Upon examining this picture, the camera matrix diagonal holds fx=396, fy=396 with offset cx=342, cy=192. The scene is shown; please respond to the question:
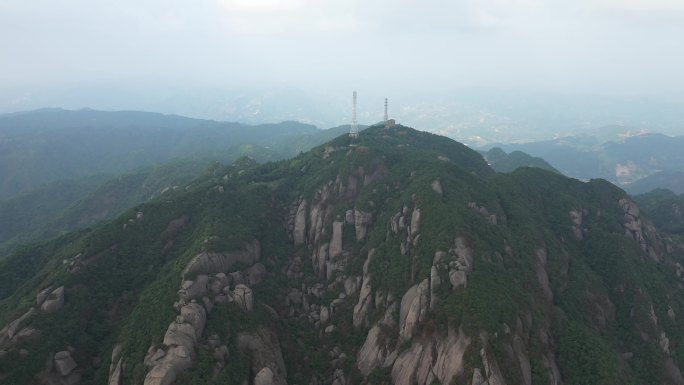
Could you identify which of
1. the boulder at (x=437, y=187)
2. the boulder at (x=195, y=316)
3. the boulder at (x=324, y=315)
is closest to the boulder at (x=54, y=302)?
the boulder at (x=195, y=316)

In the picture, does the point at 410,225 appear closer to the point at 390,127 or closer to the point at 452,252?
the point at 452,252

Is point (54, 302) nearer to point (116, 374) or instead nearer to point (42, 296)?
point (42, 296)

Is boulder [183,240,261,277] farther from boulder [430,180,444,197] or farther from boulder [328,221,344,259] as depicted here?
boulder [430,180,444,197]

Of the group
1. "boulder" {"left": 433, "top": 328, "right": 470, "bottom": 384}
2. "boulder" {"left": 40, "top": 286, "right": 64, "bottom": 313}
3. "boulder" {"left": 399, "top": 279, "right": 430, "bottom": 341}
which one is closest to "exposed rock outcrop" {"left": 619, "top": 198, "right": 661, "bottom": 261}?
"boulder" {"left": 399, "top": 279, "right": 430, "bottom": 341}

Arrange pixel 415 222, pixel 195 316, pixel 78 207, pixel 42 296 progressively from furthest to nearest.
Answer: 1. pixel 78 207
2. pixel 415 222
3. pixel 42 296
4. pixel 195 316

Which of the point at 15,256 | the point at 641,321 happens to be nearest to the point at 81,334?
the point at 15,256

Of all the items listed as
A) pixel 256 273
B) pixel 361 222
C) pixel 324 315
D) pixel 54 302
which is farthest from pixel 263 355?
pixel 361 222
